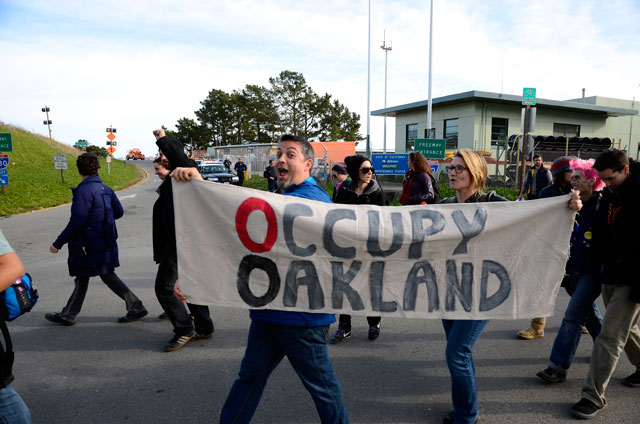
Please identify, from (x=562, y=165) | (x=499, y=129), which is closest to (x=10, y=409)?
Answer: (x=562, y=165)

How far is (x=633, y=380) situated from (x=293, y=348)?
2.98m

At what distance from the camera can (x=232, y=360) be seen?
3924 millimetres

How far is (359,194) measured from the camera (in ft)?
14.8

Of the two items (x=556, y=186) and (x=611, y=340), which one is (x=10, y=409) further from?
(x=556, y=186)

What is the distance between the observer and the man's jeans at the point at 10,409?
1.97 m

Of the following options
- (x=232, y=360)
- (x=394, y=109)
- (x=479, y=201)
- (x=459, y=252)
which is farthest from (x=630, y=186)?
(x=394, y=109)

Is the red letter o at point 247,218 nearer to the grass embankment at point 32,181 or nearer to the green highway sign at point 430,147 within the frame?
the green highway sign at point 430,147

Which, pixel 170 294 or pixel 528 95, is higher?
pixel 528 95

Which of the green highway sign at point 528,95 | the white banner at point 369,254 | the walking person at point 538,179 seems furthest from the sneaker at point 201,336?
the green highway sign at point 528,95

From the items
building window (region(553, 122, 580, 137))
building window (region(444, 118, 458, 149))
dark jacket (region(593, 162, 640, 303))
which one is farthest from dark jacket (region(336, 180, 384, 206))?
building window (region(553, 122, 580, 137))

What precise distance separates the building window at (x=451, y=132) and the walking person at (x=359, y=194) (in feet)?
81.8

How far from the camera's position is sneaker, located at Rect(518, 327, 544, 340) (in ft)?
14.4

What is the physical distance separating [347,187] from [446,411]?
2.41m

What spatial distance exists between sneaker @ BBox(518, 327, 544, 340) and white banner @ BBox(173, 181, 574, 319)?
1.72 meters
